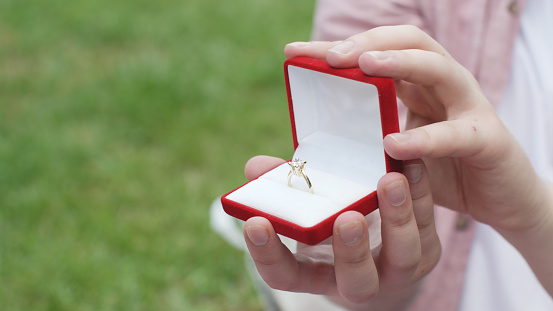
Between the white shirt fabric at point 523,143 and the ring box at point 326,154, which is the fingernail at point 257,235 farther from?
the white shirt fabric at point 523,143

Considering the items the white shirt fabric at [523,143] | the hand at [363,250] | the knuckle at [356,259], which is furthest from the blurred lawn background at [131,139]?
the knuckle at [356,259]

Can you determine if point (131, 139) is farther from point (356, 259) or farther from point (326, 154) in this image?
point (356, 259)

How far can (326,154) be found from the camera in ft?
3.14

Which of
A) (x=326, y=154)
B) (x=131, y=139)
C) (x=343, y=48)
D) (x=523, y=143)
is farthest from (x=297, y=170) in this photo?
(x=131, y=139)

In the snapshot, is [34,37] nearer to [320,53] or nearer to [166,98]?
[166,98]

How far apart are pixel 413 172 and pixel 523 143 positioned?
44 centimetres

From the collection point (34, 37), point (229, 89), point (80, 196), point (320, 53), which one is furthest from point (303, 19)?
point (320, 53)

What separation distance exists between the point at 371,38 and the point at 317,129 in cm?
19

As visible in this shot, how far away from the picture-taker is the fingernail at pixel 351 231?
0.77 meters

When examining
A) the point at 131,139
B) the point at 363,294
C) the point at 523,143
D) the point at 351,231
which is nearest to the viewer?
the point at 351,231

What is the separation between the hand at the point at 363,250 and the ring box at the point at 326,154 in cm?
3

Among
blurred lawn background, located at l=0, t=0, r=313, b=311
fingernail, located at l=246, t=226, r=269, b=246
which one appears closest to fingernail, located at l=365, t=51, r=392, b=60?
fingernail, located at l=246, t=226, r=269, b=246

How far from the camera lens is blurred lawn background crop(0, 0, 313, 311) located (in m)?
1.78

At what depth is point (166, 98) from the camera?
2469 mm
